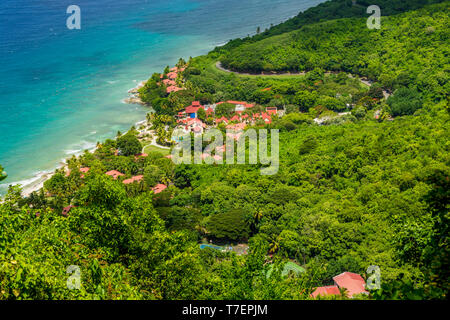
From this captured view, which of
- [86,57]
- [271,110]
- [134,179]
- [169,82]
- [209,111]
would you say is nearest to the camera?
[134,179]

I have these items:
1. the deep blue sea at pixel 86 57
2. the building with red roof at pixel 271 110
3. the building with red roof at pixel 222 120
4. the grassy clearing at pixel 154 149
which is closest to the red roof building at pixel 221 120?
the building with red roof at pixel 222 120

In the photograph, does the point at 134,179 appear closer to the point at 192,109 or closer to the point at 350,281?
the point at 192,109

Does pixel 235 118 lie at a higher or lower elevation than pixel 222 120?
higher

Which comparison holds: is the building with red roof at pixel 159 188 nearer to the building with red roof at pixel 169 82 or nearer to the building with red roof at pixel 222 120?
the building with red roof at pixel 222 120

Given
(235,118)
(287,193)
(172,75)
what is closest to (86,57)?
(172,75)

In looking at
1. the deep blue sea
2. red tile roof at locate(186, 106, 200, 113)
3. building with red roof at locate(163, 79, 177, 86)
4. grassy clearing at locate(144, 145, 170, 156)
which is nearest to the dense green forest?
building with red roof at locate(163, 79, 177, 86)

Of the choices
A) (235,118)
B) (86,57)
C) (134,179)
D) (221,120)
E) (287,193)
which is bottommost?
(134,179)
